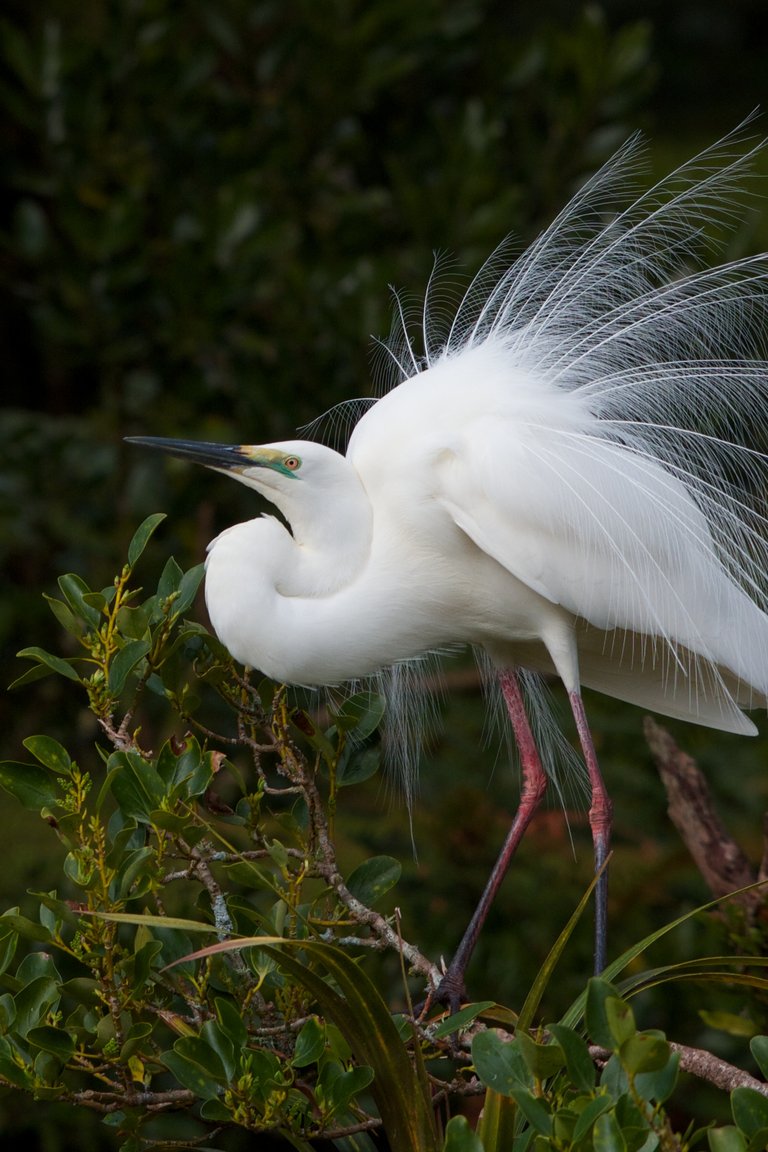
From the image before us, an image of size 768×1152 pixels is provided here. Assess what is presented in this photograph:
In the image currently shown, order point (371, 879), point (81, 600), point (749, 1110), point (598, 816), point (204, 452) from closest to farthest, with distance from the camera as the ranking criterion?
1. point (749, 1110)
2. point (81, 600)
3. point (371, 879)
4. point (204, 452)
5. point (598, 816)

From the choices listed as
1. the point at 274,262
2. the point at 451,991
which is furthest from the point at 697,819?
the point at 274,262

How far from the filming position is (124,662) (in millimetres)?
1606

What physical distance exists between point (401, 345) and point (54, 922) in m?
1.78

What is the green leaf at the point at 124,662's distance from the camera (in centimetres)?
160

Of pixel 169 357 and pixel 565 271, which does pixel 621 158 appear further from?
pixel 169 357

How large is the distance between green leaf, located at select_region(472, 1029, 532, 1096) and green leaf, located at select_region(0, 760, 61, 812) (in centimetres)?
54

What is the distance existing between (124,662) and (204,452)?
533mm

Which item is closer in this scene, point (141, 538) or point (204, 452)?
point (141, 538)

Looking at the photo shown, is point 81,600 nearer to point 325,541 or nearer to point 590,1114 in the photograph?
point 325,541

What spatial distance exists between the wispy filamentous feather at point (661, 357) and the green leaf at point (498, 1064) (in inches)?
38.3

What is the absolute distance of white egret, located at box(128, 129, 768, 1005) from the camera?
2.13 meters

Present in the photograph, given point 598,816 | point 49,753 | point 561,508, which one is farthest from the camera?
point 598,816

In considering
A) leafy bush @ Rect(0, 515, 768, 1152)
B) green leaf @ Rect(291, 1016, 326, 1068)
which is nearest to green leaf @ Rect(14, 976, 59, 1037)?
leafy bush @ Rect(0, 515, 768, 1152)

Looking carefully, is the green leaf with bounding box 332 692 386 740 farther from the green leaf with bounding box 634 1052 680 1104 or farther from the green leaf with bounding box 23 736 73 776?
the green leaf with bounding box 634 1052 680 1104
